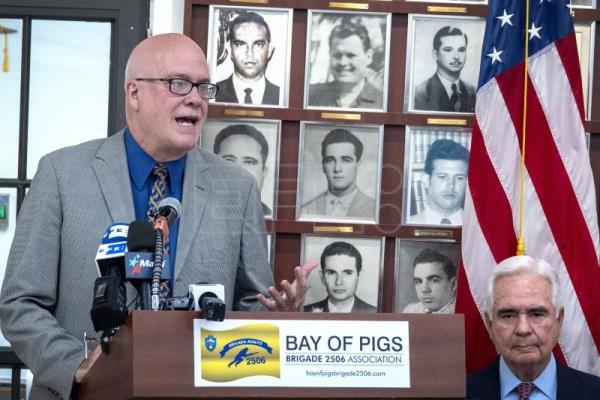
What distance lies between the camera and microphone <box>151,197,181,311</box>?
264 cm

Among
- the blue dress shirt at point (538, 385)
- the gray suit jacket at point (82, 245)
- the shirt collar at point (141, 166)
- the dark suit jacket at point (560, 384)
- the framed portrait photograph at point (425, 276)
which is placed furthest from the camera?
the framed portrait photograph at point (425, 276)

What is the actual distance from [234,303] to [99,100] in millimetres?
1546

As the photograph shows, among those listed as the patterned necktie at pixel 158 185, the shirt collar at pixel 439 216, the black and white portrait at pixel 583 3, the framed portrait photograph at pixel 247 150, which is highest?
the black and white portrait at pixel 583 3

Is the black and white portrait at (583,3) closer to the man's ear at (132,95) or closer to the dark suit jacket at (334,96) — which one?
the dark suit jacket at (334,96)

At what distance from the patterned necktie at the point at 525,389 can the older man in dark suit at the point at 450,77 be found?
129cm

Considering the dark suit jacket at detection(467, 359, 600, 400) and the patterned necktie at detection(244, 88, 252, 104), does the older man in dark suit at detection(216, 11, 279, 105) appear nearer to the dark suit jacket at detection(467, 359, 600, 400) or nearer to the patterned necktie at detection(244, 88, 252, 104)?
the patterned necktie at detection(244, 88, 252, 104)

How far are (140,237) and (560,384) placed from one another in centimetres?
207

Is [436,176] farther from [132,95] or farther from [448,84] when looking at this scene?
[132,95]

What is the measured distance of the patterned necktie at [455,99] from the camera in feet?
16.3

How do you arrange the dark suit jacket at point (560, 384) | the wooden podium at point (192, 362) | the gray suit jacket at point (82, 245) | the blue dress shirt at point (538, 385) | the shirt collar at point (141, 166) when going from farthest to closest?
the blue dress shirt at point (538, 385), the dark suit jacket at point (560, 384), the shirt collar at point (141, 166), the gray suit jacket at point (82, 245), the wooden podium at point (192, 362)

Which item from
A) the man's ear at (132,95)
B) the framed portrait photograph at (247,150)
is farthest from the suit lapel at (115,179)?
the framed portrait photograph at (247,150)

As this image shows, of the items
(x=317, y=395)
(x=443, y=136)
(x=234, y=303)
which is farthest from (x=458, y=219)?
(x=317, y=395)

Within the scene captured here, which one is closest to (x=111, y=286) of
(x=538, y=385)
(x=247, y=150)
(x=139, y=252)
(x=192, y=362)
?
(x=139, y=252)

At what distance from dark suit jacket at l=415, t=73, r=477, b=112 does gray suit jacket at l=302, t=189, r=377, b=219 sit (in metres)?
0.46
